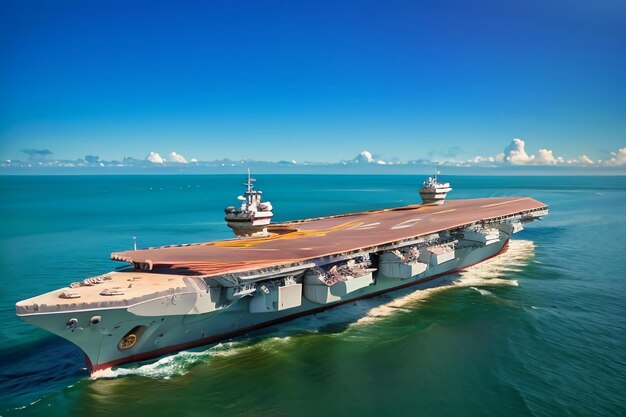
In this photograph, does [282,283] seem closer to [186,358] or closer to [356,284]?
[356,284]

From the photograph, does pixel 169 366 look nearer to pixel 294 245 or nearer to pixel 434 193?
pixel 294 245

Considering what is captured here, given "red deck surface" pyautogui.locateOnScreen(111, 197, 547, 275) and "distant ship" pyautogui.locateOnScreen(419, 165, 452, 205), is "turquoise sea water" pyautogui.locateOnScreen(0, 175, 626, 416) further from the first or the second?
"distant ship" pyautogui.locateOnScreen(419, 165, 452, 205)

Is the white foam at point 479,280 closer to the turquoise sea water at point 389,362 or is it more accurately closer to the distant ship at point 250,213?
the turquoise sea water at point 389,362

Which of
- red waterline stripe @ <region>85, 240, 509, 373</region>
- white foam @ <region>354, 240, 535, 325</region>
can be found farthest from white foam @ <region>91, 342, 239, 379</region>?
white foam @ <region>354, 240, 535, 325</region>

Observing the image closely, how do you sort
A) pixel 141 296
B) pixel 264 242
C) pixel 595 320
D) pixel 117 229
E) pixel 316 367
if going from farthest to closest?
1. pixel 117 229
2. pixel 264 242
3. pixel 595 320
4. pixel 316 367
5. pixel 141 296

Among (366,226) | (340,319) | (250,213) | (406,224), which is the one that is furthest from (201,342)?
(406,224)

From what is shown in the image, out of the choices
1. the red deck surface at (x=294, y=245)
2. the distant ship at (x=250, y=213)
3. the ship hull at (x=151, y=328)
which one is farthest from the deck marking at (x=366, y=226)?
the ship hull at (x=151, y=328)

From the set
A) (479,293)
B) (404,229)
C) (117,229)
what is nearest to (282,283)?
(404,229)
